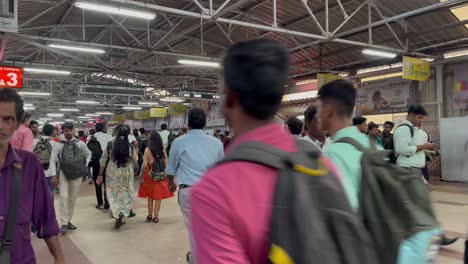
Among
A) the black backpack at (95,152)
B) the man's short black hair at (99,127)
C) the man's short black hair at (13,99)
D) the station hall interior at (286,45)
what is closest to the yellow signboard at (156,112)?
the station hall interior at (286,45)

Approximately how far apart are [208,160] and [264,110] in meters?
2.91

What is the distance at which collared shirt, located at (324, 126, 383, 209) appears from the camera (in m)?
1.34

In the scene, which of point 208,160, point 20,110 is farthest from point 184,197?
point 20,110

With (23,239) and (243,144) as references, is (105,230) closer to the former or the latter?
(23,239)

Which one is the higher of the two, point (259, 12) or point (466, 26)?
point (259, 12)

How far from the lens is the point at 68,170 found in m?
5.63

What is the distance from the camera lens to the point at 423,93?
12805 mm

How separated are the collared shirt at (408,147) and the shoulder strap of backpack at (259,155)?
3.57m

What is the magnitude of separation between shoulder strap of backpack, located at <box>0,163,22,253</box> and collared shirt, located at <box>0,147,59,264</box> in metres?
0.01

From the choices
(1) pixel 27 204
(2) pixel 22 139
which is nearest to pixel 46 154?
(2) pixel 22 139

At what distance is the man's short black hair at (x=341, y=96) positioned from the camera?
1.77 meters

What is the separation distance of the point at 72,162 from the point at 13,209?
440 cm

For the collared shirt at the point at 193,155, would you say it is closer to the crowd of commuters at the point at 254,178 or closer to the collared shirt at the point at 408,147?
the collared shirt at the point at 408,147

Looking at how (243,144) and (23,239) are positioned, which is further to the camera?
(23,239)
